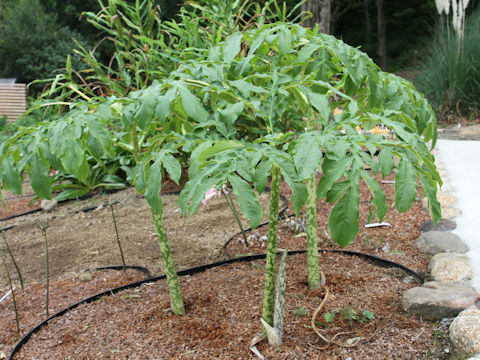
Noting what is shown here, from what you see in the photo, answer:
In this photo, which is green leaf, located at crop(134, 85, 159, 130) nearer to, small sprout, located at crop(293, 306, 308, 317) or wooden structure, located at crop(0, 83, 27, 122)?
small sprout, located at crop(293, 306, 308, 317)

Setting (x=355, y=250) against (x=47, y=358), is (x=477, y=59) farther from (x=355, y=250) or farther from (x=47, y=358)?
(x=47, y=358)

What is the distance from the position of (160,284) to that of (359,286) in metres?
0.95

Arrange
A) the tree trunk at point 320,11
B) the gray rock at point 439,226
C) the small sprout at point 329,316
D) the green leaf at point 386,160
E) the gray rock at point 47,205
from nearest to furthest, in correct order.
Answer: the green leaf at point 386,160 → the small sprout at point 329,316 → the gray rock at point 439,226 → the gray rock at point 47,205 → the tree trunk at point 320,11

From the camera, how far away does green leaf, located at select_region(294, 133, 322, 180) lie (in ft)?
3.58

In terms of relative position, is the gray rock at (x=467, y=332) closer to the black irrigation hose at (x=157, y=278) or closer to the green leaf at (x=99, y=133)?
the black irrigation hose at (x=157, y=278)

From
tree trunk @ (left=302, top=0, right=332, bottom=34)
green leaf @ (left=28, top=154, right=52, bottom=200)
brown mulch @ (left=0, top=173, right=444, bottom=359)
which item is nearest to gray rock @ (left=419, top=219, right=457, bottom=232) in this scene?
brown mulch @ (left=0, top=173, right=444, bottom=359)

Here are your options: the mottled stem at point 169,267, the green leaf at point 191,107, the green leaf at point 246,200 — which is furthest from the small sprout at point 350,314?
the green leaf at point 191,107

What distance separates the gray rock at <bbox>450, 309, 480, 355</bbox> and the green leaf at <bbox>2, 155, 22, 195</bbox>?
1574 mm

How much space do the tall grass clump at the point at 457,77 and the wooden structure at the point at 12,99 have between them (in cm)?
784

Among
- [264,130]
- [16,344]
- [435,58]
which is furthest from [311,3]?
[16,344]

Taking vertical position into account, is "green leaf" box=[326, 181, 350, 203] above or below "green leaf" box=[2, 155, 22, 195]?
below

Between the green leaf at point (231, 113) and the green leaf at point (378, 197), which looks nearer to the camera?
the green leaf at point (378, 197)

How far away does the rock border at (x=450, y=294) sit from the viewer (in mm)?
1559

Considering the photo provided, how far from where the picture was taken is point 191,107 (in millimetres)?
1255
